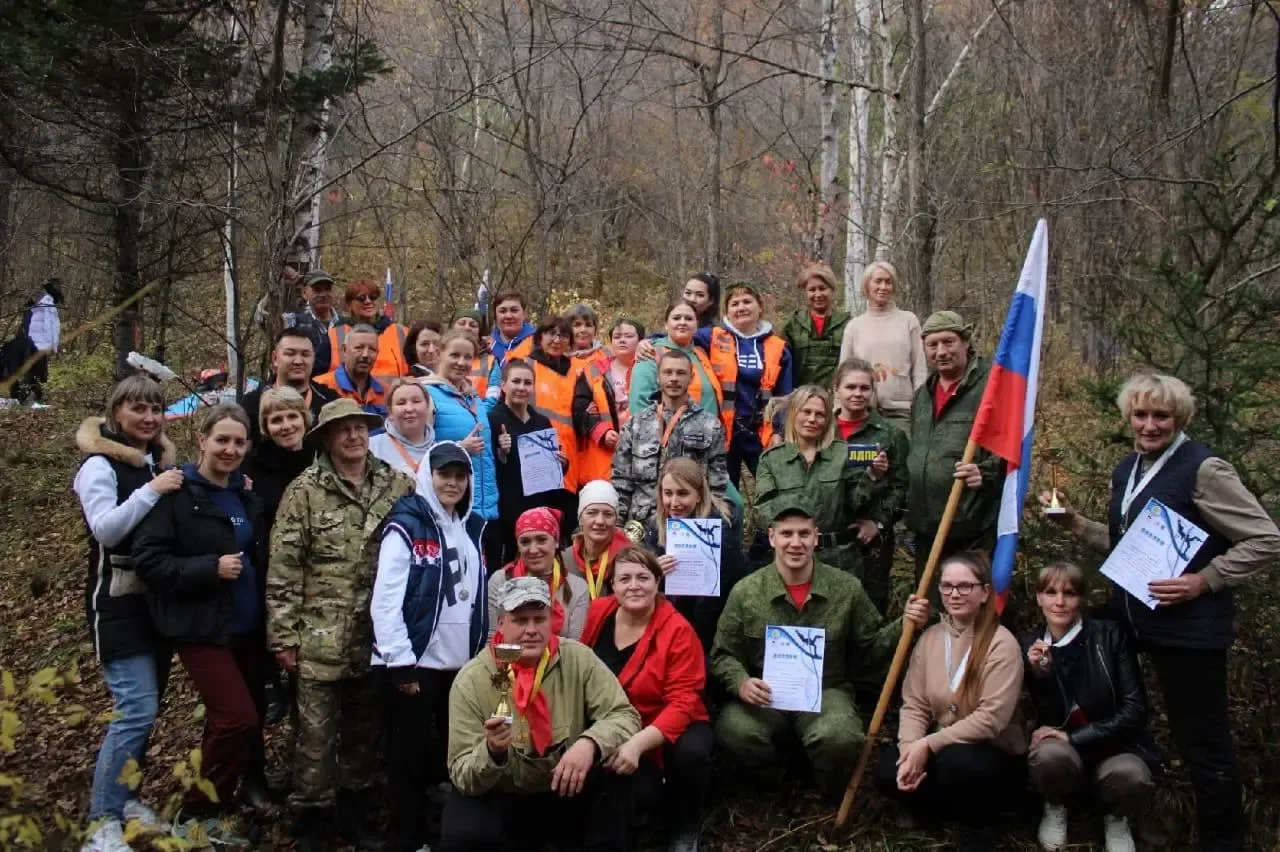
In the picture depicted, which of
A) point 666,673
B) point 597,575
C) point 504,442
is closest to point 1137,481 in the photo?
point 666,673

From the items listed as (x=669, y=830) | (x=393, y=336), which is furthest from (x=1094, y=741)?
(x=393, y=336)

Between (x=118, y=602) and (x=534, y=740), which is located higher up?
(x=118, y=602)

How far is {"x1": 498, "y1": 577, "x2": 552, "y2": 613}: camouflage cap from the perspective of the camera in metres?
4.08

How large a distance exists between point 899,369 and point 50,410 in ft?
45.9

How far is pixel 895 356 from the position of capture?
245 inches

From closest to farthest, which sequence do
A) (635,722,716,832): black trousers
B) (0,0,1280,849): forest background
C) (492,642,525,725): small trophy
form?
1. (492,642,525,725): small trophy
2. (635,722,716,832): black trousers
3. (0,0,1280,849): forest background

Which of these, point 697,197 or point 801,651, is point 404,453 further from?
point 697,197

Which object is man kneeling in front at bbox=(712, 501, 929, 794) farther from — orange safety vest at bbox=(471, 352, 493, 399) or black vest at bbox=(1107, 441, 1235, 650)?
orange safety vest at bbox=(471, 352, 493, 399)

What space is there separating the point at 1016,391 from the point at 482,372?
4126mm

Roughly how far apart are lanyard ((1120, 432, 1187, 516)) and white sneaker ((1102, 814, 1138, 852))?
53.0 inches

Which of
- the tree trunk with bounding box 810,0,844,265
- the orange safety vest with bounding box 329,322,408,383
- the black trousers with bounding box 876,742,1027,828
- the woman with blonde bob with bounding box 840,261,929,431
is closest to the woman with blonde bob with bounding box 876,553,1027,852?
the black trousers with bounding box 876,742,1027,828

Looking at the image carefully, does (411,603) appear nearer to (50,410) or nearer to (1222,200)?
(1222,200)

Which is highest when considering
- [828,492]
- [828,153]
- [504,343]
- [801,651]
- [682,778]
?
[828,153]

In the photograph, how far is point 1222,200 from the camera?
Answer: 5.47 metres
